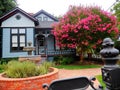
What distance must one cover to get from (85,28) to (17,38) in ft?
26.0

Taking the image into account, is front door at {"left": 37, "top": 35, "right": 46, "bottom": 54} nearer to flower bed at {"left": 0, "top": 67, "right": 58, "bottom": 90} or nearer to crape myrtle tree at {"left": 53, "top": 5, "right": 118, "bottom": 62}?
crape myrtle tree at {"left": 53, "top": 5, "right": 118, "bottom": 62}

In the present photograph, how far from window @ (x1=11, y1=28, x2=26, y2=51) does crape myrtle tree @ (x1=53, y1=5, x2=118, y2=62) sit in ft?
15.1

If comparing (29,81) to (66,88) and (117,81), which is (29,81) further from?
(117,81)

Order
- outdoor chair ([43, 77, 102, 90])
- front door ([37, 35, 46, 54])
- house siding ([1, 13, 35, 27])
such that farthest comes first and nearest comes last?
1. front door ([37, 35, 46, 54])
2. house siding ([1, 13, 35, 27])
3. outdoor chair ([43, 77, 102, 90])

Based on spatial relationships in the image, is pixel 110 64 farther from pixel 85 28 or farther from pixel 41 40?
pixel 41 40

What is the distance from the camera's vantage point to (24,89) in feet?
23.0

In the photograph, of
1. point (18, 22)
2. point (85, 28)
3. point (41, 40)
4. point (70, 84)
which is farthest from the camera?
point (41, 40)

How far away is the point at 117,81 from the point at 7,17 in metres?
19.2

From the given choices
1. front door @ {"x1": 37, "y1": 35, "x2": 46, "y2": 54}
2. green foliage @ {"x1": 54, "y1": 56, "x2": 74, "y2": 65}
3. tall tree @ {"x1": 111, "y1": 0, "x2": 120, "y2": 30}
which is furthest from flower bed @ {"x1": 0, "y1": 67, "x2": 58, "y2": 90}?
front door @ {"x1": 37, "y1": 35, "x2": 46, "y2": 54}

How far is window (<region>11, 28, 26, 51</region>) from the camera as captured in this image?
2002 cm

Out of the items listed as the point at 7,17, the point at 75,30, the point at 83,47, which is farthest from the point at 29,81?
the point at 7,17

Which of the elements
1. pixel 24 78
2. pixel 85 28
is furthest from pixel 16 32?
pixel 24 78

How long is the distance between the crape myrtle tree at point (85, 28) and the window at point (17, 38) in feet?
15.1

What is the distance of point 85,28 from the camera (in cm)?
1578
